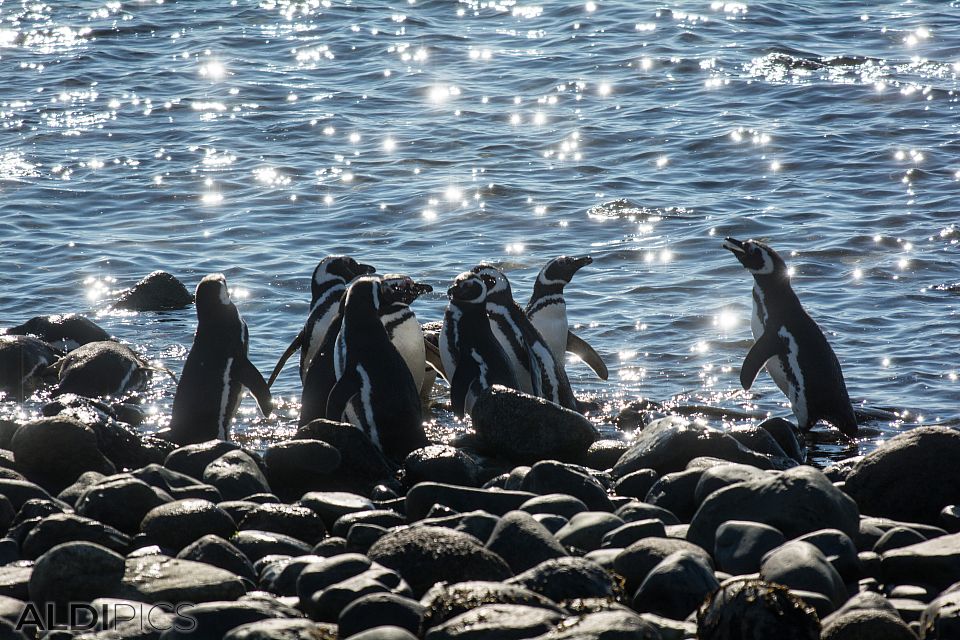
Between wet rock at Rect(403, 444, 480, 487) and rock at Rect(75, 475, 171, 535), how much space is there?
1505 millimetres

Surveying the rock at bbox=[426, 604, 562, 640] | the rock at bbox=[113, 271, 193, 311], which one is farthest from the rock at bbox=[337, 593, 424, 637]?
the rock at bbox=[113, 271, 193, 311]

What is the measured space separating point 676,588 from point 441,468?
2.33m

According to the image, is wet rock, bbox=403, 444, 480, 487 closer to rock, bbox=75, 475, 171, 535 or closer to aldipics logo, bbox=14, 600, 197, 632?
rock, bbox=75, 475, 171, 535

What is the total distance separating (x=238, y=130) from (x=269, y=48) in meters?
5.11

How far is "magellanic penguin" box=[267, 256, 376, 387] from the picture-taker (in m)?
10.1

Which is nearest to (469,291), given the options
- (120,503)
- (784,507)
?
(120,503)

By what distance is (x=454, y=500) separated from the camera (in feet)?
20.5

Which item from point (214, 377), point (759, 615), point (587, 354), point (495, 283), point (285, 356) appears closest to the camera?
point (759, 615)

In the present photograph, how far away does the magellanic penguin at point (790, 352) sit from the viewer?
9.13 meters

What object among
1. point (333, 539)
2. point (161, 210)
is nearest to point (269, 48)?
point (161, 210)

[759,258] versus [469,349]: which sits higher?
[759,258]

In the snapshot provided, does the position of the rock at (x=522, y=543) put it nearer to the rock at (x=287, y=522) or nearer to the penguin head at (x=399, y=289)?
the rock at (x=287, y=522)

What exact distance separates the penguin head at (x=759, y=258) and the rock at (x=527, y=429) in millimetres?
3001

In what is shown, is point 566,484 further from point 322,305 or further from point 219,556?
point 322,305
